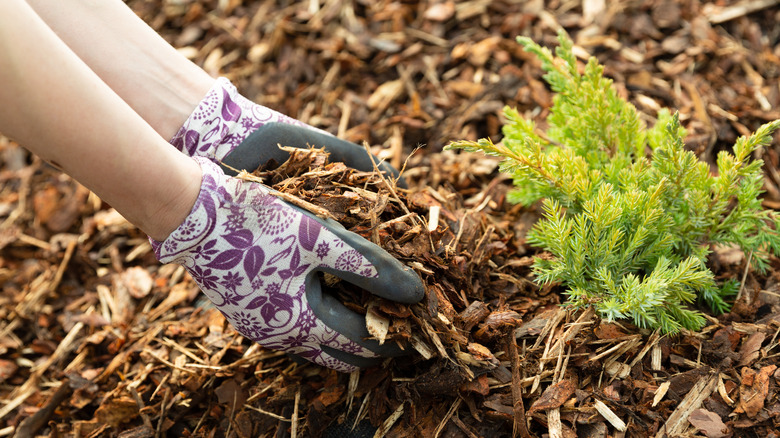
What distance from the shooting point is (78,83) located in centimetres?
138

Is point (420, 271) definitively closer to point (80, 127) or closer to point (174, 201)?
point (174, 201)

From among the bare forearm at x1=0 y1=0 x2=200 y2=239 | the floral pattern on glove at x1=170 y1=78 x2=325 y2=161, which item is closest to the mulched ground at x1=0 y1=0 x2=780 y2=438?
the floral pattern on glove at x1=170 y1=78 x2=325 y2=161

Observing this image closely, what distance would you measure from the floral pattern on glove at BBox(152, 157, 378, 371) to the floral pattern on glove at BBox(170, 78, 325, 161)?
1.18 ft

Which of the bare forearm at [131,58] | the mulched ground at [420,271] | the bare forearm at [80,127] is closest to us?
the bare forearm at [80,127]

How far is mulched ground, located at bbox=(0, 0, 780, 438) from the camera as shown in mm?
1739

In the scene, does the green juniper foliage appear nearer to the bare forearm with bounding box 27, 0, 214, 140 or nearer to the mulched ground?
the mulched ground

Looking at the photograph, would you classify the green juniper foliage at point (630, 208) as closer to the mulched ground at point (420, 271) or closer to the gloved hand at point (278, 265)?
the mulched ground at point (420, 271)

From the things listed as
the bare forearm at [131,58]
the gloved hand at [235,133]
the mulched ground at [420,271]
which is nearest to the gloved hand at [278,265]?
the mulched ground at [420,271]

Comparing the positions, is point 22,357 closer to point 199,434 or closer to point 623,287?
point 199,434

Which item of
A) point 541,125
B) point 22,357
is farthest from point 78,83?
point 541,125

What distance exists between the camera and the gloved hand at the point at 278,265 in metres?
1.63

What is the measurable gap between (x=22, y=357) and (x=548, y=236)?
7.76ft

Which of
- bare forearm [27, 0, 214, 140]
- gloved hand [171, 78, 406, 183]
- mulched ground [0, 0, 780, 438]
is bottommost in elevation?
mulched ground [0, 0, 780, 438]

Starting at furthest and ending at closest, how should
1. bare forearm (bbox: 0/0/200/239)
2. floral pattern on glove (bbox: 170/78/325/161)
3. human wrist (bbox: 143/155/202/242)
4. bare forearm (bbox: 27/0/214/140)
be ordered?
floral pattern on glove (bbox: 170/78/325/161) < bare forearm (bbox: 27/0/214/140) < human wrist (bbox: 143/155/202/242) < bare forearm (bbox: 0/0/200/239)
